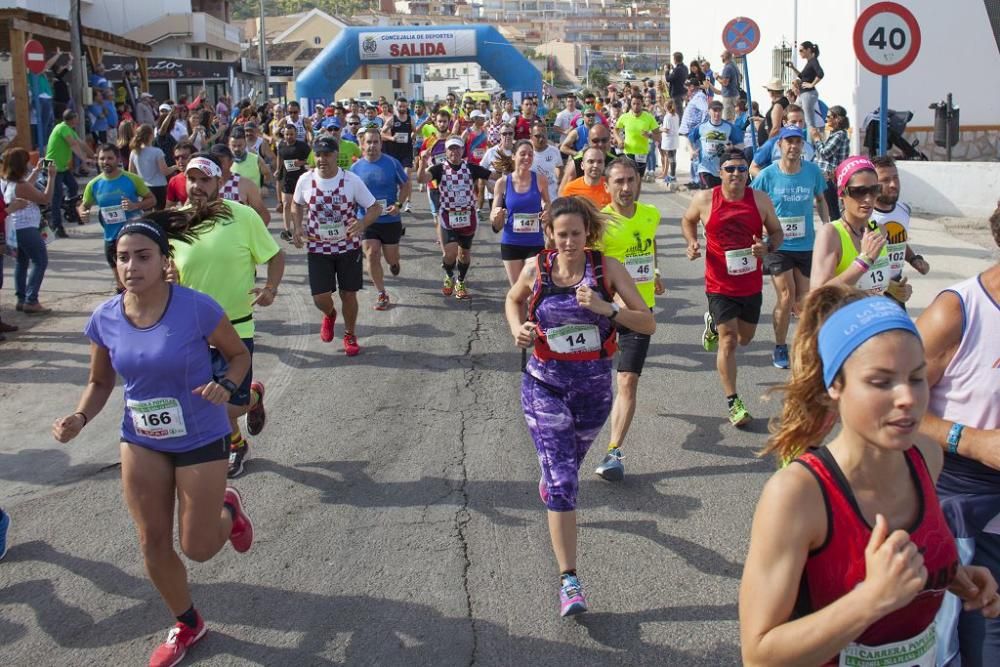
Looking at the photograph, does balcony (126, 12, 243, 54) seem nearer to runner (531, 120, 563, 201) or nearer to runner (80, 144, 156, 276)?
runner (531, 120, 563, 201)

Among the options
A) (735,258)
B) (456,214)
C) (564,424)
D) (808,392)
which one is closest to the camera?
(808,392)

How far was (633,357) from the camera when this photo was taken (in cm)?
667

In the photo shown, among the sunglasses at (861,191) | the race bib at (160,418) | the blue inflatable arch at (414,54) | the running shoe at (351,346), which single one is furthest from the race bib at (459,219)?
the blue inflatable arch at (414,54)

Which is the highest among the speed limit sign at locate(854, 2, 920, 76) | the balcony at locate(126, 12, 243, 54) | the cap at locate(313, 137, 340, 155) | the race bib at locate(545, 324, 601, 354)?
the balcony at locate(126, 12, 243, 54)

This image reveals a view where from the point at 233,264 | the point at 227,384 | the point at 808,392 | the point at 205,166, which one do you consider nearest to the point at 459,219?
the point at 205,166

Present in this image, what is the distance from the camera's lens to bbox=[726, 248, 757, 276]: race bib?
7629 mm

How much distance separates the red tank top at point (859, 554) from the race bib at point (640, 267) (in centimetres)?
478

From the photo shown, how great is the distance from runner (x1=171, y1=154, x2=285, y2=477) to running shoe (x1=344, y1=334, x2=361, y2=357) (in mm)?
2843

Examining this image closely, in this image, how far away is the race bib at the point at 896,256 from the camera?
6.84m

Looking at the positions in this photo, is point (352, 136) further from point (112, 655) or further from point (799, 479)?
point (799, 479)

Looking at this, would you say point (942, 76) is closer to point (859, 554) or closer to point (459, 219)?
point (459, 219)

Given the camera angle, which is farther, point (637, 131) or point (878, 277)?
point (637, 131)

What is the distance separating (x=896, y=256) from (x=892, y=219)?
27 centimetres

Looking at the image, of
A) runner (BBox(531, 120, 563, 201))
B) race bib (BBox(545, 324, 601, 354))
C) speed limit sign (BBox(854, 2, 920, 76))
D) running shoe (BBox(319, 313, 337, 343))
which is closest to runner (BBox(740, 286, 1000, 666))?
race bib (BBox(545, 324, 601, 354))
